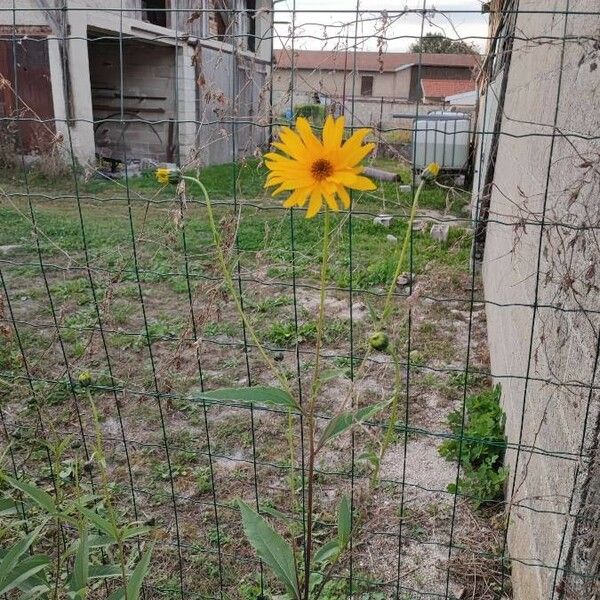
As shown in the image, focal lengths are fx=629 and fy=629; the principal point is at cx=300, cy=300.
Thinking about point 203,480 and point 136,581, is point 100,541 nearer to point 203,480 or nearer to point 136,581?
point 136,581

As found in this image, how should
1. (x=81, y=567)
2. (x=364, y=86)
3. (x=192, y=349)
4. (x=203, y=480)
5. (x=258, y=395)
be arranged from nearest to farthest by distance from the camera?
1. (x=258, y=395)
2. (x=81, y=567)
3. (x=192, y=349)
4. (x=203, y=480)
5. (x=364, y=86)

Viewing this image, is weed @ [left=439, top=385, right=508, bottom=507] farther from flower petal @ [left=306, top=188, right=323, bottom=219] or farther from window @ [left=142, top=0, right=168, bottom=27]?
window @ [left=142, top=0, right=168, bottom=27]

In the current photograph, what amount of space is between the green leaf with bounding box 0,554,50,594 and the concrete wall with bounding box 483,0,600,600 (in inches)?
40.5

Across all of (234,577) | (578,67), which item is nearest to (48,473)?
(234,577)

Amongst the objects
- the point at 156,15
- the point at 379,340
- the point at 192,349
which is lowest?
the point at 192,349

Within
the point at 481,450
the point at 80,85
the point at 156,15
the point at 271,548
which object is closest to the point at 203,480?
the point at 481,450

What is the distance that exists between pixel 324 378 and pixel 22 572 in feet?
2.68

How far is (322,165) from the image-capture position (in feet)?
3.21

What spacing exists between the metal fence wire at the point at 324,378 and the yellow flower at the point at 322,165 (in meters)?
0.13

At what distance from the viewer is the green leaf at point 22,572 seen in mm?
1312

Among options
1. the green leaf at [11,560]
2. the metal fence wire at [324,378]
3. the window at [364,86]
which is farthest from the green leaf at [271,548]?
the window at [364,86]

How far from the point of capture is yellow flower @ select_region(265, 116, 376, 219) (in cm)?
97

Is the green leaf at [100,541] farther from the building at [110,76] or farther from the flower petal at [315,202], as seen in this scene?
the building at [110,76]

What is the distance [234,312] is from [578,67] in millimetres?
2934
